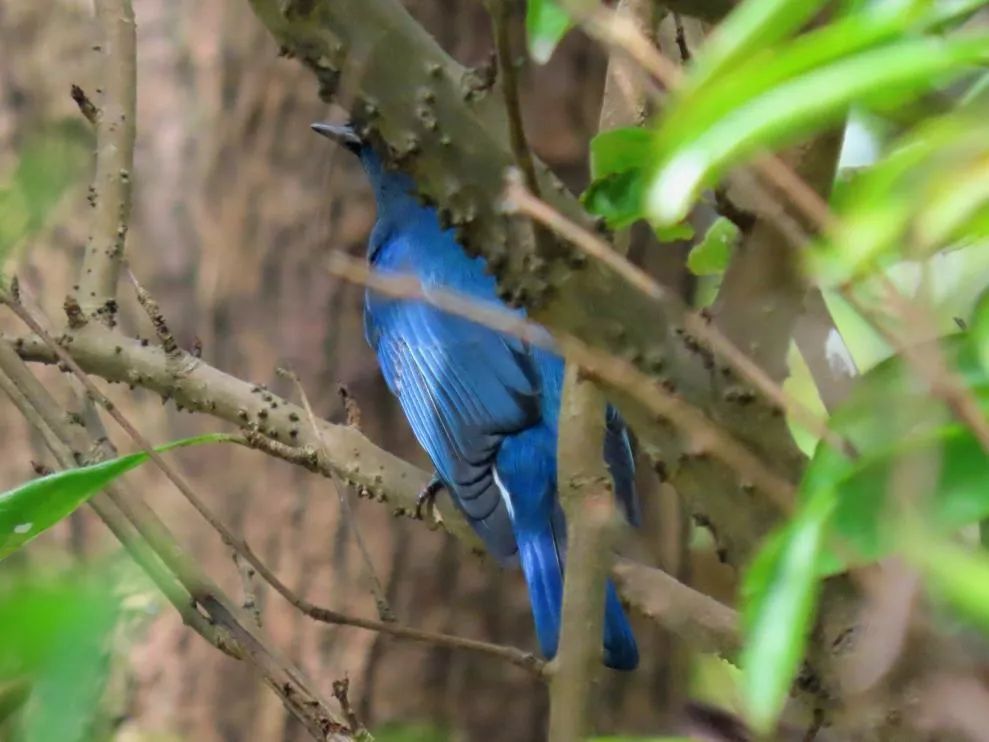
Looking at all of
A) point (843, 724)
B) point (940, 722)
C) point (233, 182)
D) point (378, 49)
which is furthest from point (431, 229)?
point (940, 722)

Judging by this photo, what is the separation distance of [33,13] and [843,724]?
106 inches

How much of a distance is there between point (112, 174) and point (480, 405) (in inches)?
29.8

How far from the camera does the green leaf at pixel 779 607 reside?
415 mm

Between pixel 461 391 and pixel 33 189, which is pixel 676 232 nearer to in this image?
pixel 33 189

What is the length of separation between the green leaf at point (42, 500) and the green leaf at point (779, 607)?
62 centimetres

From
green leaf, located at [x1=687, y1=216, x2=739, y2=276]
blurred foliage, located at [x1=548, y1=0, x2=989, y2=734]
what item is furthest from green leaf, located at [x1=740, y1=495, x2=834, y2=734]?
green leaf, located at [x1=687, y1=216, x2=739, y2=276]

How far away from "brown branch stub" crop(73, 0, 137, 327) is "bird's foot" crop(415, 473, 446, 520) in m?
0.52

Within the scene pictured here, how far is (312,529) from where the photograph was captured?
2658 mm

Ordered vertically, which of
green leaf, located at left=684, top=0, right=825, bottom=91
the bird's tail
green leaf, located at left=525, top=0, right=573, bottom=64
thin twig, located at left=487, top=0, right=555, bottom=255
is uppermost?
the bird's tail

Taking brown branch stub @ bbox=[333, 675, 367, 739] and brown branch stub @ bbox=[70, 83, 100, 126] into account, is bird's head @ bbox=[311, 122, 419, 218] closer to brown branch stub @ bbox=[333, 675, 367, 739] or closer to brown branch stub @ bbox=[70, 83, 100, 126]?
brown branch stub @ bbox=[70, 83, 100, 126]

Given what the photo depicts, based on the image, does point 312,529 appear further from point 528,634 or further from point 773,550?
point 773,550

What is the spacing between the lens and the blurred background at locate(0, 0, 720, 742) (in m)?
2.64

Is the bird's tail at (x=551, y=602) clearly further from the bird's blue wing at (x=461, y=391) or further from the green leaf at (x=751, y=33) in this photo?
the green leaf at (x=751, y=33)

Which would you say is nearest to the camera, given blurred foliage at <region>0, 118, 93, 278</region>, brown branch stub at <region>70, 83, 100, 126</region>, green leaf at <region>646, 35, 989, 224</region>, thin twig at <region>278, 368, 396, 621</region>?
green leaf at <region>646, 35, 989, 224</region>
